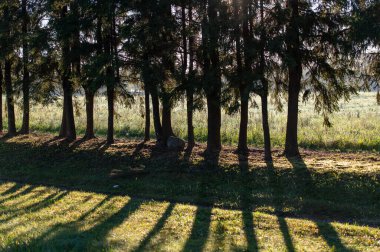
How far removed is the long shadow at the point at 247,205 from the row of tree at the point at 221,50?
5.93 feet

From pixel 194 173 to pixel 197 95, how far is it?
298 centimetres

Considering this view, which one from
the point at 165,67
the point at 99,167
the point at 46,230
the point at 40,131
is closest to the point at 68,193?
the point at 99,167

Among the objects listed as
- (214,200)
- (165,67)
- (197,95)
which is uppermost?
(165,67)

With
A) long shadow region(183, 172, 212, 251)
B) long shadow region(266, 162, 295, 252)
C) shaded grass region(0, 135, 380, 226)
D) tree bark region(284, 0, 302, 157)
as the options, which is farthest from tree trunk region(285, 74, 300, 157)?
long shadow region(183, 172, 212, 251)

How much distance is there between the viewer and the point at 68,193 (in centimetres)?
1410

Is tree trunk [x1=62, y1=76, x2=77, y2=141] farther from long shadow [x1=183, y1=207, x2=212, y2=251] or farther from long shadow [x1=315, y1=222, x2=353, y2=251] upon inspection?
long shadow [x1=315, y1=222, x2=353, y2=251]

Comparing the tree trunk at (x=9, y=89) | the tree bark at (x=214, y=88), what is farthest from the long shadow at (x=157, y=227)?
the tree trunk at (x=9, y=89)

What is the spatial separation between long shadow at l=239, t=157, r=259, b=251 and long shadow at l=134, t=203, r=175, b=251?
176 centimetres

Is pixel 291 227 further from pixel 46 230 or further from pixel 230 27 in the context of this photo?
pixel 230 27

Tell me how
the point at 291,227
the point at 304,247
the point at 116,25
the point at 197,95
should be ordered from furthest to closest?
the point at 116,25, the point at 197,95, the point at 291,227, the point at 304,247

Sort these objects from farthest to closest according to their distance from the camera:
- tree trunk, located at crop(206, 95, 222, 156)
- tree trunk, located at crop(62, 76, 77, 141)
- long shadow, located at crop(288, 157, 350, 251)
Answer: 1. tree trunk, located at crop(62, 76, 77, 141)
2. tree trunk, located at crop(206, 95, 222, 156)
3. long shadow, located at crop(288, 157, 350, 251)

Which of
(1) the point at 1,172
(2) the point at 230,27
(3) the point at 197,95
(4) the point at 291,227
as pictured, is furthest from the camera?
(1) the point at 1,172

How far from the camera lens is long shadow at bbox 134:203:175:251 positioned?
8.30 m

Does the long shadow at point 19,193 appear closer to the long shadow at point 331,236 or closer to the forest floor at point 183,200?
the forest floor at point 183,200
